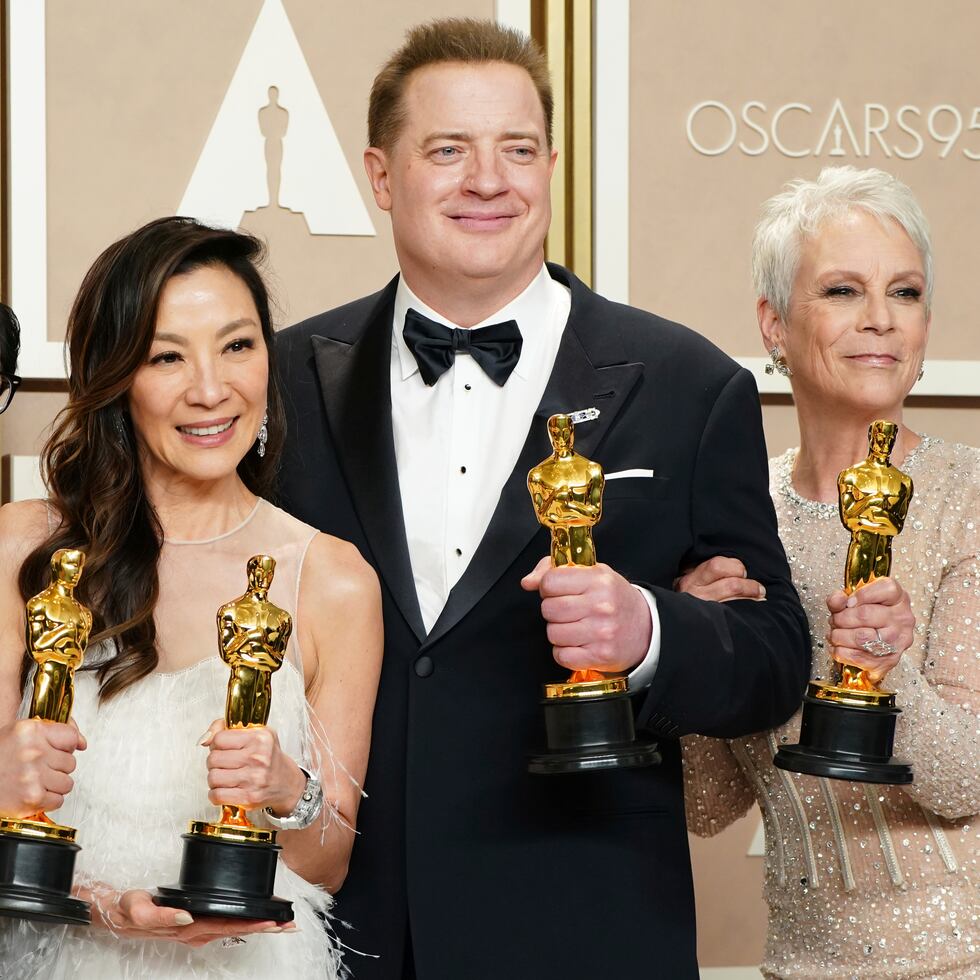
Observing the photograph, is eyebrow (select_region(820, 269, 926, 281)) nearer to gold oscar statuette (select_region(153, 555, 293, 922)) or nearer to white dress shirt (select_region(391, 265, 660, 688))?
white dress shirt (select_region(391, 265, 660, 688))

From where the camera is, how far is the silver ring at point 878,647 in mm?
2127

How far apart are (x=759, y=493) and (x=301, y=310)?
1.66 m

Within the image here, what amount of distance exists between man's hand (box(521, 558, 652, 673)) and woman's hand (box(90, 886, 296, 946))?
508 mm

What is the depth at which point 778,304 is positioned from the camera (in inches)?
108

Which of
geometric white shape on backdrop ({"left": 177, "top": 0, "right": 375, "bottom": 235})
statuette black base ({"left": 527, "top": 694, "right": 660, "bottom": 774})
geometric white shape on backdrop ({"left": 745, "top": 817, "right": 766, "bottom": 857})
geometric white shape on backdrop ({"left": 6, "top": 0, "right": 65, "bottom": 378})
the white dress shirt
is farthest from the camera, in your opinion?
geometric white shape on backdrop ({"left": 745, "top": 817, "right": 766, "bottom": 857})

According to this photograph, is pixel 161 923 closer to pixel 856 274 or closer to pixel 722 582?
pixel 722 582

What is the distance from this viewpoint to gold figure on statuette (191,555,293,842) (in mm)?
1887

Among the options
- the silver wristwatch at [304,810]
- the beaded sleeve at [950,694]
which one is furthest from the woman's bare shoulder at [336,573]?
the beaded sleeve at [950,694]

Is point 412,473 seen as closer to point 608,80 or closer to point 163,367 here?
point 163,367

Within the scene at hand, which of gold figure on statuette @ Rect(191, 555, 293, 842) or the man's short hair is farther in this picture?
the man's short hair

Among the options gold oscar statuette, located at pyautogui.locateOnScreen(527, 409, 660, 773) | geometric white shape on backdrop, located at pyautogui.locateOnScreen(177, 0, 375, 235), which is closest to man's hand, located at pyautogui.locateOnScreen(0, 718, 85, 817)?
gold oscar statuette, located at pyautogui.locateOnScreen(527, 409, 660, 773)

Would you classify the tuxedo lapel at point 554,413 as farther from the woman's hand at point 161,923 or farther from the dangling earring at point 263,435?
the woman's hand at point 161,923

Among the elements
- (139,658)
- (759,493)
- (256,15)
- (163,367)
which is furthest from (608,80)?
(139,658)

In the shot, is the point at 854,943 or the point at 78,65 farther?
the point at 78,65
